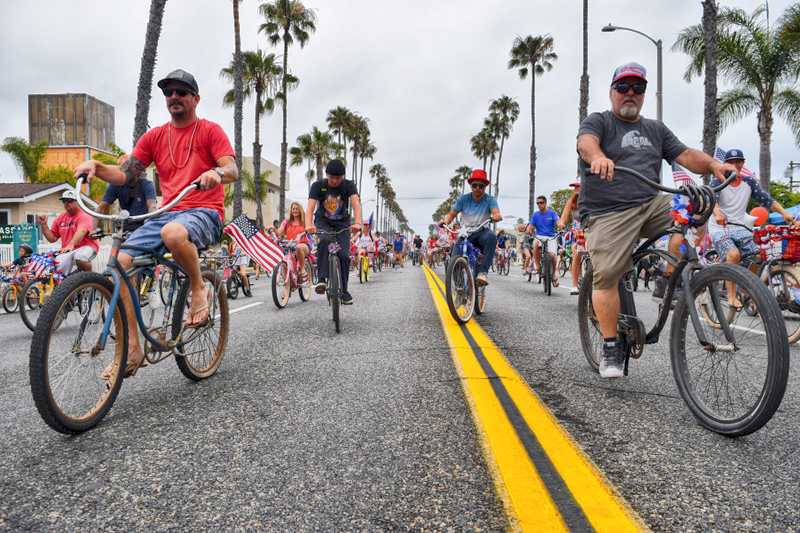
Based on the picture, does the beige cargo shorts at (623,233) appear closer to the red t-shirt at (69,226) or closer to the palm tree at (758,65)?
the red t-shirt at (69,226)

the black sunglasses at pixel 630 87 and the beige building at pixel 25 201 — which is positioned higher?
the beige building at pixel 25 201

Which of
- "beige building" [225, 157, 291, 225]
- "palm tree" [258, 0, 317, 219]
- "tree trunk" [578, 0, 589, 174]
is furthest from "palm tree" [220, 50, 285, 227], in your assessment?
"beige building" [225, 157, 291, 225]

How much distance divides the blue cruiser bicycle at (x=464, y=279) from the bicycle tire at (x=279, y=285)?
2975 mm

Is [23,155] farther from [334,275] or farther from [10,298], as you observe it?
[334,275]

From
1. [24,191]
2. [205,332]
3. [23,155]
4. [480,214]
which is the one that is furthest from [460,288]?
[23,155]

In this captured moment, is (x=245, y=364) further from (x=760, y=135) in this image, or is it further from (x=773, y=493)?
(x=760, y=135)

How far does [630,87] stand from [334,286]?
3880mm

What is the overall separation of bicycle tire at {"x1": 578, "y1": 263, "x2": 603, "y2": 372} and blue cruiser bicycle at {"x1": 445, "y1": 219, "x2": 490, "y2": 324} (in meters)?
2.54

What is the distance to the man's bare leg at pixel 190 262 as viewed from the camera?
3.16 metres

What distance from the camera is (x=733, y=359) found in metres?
2.62

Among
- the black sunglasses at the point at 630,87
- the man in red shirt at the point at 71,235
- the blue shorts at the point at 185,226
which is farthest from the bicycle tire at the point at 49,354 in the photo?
the man in red shirt at the point at 71,235

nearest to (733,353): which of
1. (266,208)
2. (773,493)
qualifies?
(773,493)

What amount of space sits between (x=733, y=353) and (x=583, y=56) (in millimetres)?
30655

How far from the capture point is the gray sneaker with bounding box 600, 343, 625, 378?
335 cm
